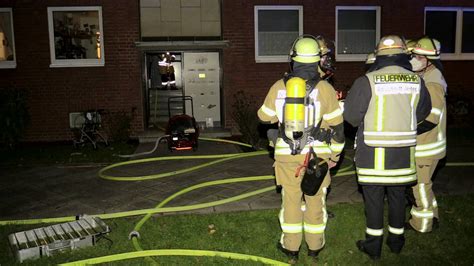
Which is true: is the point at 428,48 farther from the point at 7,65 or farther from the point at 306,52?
the point at 7,65

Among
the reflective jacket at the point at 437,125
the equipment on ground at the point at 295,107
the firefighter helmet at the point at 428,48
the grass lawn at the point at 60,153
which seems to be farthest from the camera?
the grass lawn at the point at 60,153

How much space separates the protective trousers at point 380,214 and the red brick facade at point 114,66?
785cm

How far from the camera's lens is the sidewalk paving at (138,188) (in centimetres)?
613

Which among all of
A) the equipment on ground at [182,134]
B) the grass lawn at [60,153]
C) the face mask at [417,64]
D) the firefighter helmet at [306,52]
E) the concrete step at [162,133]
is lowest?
the grass lawn at [60,153]

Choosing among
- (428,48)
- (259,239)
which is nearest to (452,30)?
(428,48)

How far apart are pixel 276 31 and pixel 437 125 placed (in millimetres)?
7852

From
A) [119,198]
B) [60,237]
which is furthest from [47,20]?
[60,237]

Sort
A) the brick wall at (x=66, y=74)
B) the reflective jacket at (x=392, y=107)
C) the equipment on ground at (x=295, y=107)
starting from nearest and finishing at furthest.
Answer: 1. the equipment on ground at (x=295, y=107)
2. the reflective jacket at (x=392, y=107)
3. the brick wall at (x=66, y=74)

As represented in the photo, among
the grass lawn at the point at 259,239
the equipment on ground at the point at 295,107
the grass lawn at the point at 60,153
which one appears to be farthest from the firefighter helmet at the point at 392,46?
the grass lawn at the point at 60,153

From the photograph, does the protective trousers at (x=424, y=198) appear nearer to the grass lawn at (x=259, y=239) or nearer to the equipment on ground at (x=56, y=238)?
the grass lawn at (x=259, y=239)

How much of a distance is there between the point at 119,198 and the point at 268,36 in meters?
7.00

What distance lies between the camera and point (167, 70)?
1276cm

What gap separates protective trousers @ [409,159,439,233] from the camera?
186 inches

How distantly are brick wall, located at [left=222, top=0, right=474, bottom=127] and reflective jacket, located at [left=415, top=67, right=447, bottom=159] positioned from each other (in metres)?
7.33
